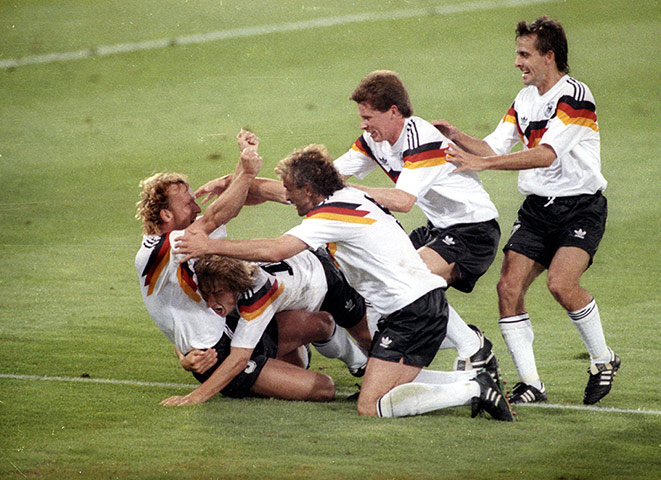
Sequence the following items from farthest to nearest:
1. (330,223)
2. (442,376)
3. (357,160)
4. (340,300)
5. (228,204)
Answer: (357,160)
(340,300)
(228,204)
(442,376)
(330,223)

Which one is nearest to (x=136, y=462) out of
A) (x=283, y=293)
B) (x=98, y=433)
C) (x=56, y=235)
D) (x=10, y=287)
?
(x=98, y=433)

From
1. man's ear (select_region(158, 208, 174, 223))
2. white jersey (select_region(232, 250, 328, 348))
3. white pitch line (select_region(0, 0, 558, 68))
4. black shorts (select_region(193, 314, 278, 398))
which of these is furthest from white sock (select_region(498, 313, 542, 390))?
white pitch line (select_region(0, 0, 558, 68))

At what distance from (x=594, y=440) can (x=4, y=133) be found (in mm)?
12206

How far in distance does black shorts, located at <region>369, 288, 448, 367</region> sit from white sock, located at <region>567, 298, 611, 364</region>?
37.3 inches

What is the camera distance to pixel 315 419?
547cm

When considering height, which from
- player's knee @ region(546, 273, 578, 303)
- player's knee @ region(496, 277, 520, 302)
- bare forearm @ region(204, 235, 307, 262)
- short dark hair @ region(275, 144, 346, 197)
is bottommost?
player's knee @ region(496, 277, 520, 302)

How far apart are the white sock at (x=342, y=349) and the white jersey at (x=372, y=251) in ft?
2.17

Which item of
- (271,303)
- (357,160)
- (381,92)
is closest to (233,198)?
(271,303)

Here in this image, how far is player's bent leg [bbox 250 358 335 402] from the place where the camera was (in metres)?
5.86

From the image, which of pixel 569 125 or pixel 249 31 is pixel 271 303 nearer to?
pixel 569 125

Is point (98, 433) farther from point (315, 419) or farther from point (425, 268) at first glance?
point (425, 268)

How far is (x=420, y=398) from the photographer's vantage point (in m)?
5.54

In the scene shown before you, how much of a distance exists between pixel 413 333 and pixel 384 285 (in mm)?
309

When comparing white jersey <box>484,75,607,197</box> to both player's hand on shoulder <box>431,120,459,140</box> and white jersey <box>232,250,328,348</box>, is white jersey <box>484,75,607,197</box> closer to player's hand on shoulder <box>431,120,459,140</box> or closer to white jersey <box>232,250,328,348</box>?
player's hand on shoulder <box>431,120,459,140</box>
